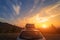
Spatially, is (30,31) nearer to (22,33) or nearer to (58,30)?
(22,33)

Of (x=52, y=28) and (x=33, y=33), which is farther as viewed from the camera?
(x=52, y=28)

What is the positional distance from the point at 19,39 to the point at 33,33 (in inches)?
65.3

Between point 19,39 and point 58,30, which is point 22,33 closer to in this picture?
point 19,39

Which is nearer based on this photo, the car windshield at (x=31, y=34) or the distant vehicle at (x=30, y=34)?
the distant vehicle at (x=30, y=34)

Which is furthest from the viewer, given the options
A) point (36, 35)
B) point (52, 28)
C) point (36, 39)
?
point (52, 28)

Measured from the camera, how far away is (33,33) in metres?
14.5

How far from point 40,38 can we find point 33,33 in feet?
4.17

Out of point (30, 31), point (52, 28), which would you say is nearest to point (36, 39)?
point (30, 31)

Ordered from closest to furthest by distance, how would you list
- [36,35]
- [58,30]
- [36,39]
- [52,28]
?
[36,39]
[36,35]
[58,30]
[52,28]

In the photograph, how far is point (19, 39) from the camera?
→ 1319 centimetres

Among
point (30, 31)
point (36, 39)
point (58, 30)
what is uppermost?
point (58, 30)

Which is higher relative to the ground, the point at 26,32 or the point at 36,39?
the point at 26,32

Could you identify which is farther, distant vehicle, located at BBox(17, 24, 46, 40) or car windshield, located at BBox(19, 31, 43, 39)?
car windshield, located at BBox(19, 31, 43, 39)

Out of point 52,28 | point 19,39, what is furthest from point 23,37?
point 52,28
